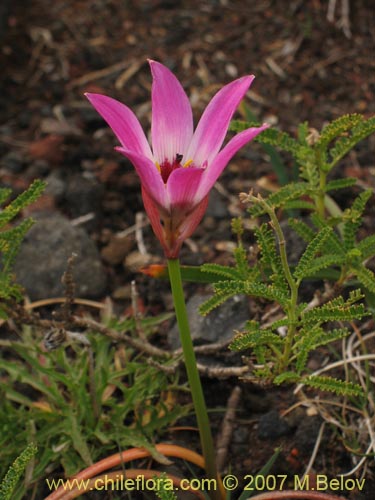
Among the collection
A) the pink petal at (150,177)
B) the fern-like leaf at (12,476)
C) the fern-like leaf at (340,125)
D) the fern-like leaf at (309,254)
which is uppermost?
the pink petal at (150,177)

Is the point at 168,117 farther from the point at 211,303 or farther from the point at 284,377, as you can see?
the point at 284,377

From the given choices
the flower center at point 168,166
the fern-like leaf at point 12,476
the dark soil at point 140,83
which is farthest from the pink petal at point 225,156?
the dark soil at point 140,83

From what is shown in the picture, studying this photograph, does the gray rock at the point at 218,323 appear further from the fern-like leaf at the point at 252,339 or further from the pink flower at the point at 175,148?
the pink flower at the point at 175,148

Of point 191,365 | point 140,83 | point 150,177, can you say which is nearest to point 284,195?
point 191,365

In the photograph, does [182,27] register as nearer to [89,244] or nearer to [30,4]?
[30,4]

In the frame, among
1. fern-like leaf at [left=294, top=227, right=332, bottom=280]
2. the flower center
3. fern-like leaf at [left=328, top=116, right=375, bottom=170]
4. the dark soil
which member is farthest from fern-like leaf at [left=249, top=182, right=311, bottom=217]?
the dark soil

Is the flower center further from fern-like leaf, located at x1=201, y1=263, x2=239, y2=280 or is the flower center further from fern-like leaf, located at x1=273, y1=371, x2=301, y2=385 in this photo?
fern-like leaf, located at x1=273, y1=371, x2=301, y2=385
